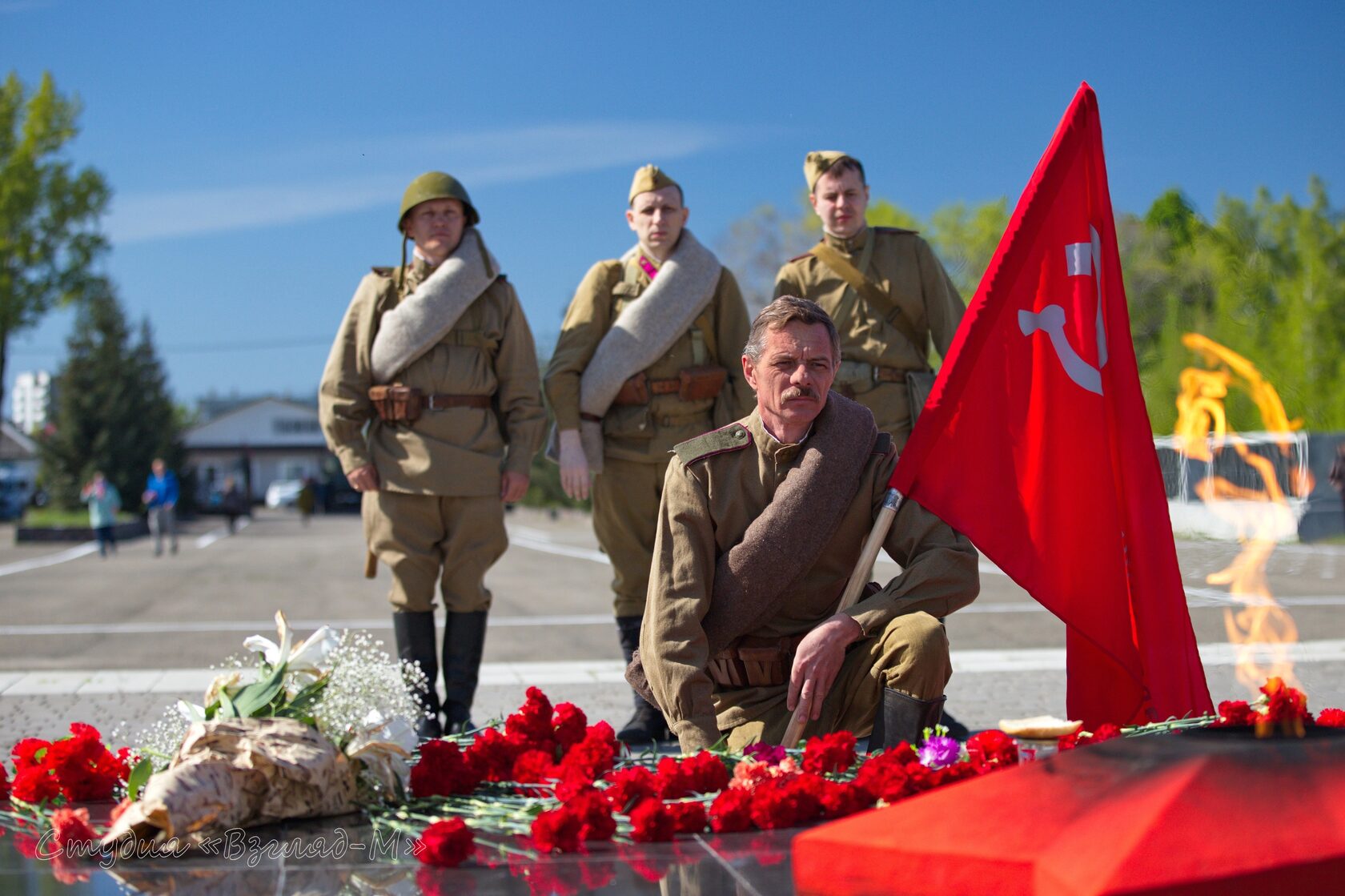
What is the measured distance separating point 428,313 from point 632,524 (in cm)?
122

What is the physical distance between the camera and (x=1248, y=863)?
197cm

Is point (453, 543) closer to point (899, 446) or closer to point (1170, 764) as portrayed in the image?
point (899, 446)

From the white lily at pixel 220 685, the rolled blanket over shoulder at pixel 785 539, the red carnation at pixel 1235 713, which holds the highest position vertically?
the rolled blanket over shoulder at pixel 785 539

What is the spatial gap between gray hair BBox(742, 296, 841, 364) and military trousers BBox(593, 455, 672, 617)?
177cm

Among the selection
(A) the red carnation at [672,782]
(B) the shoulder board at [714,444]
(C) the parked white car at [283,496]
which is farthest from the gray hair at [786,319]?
(C) the parked white car at [283,496]

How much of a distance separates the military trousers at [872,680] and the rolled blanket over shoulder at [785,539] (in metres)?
0.25

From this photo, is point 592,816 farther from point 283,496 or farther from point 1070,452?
point 283,496

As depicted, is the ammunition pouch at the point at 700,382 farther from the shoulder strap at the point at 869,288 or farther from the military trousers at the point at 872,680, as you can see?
the military trousers at the point at 872,680

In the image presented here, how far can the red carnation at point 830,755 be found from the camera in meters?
3.19

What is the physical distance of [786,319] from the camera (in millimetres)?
3771

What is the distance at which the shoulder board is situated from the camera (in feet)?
12.7

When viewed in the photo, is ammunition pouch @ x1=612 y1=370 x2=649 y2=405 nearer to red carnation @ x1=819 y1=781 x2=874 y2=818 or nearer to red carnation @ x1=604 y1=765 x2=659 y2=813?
red carnation @ x1=604 y1=765 x2=659 y2=813

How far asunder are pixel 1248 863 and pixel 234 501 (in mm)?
41031

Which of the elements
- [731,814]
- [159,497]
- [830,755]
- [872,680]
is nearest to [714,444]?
[872,680]
